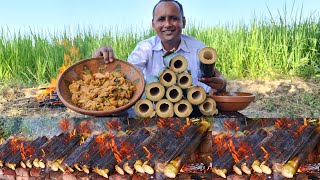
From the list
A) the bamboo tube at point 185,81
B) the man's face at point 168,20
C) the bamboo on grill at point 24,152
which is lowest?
the bamboo on grill at point 24,152

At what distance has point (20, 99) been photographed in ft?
23.8

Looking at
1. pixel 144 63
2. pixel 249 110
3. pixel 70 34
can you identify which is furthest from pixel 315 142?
pixel 70 34

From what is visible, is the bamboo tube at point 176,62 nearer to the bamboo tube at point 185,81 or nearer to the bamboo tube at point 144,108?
the bamboo tube at point 185,81

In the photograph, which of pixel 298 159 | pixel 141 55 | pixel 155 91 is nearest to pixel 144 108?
pixel 155 91

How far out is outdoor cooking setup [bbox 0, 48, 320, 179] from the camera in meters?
2.25

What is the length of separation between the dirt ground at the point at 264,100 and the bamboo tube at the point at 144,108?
373 centimetres

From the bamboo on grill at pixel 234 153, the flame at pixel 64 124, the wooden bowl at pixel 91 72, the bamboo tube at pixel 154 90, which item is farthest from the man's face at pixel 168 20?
the bamboo on grill at pixel 234 153

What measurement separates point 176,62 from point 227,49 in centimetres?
571

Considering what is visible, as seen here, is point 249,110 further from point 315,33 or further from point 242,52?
point 315,33

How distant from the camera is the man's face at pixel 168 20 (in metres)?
3.15

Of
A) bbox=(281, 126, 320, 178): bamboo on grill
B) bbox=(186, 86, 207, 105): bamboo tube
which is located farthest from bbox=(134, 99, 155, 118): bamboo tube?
bbox=(281, 126, 320, 178): bamboo on grill

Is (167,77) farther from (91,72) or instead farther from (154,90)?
(91,72)

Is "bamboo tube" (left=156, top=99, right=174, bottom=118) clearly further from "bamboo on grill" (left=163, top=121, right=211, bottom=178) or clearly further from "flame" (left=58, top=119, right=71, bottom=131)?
"flame" (left=58, top=119, right=71, bottom=131)

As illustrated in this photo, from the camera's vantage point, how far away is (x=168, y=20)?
124 inches
